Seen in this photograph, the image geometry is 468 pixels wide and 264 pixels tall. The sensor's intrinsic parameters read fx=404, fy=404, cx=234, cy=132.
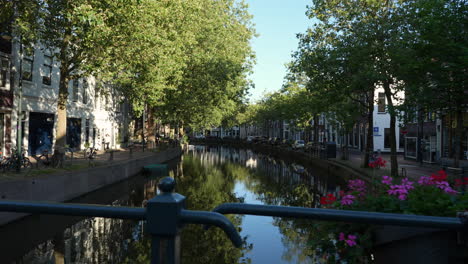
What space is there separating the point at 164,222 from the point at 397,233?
6.37 feet

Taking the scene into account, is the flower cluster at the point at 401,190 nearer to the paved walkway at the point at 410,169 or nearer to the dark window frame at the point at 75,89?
the paved walkway at the point at 410,169

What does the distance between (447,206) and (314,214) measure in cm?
237

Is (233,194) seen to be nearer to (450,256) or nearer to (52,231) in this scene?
(52,231)

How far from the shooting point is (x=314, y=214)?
2072 mm

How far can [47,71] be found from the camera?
2892 centimetres

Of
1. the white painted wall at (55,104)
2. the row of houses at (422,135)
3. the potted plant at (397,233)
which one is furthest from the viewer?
the row of houses at (422,135)

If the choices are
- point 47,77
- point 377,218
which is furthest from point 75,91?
point 377,218

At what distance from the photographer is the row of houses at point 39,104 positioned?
23703 mm

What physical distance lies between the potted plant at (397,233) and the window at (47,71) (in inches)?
1099

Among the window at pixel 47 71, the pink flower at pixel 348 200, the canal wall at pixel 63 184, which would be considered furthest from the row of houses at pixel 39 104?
the pink flower at pixel 348 200

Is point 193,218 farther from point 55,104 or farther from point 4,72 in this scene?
point 55,104

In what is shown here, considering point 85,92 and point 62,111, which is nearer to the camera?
point 62,111

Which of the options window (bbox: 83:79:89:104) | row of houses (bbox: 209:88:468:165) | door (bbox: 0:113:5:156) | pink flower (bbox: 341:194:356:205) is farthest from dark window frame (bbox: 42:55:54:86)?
pink flower (bbox: 341:194:356:205)

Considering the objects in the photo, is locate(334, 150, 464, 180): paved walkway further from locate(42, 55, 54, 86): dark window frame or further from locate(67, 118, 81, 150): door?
locate(67, 118, 81, 150): door
